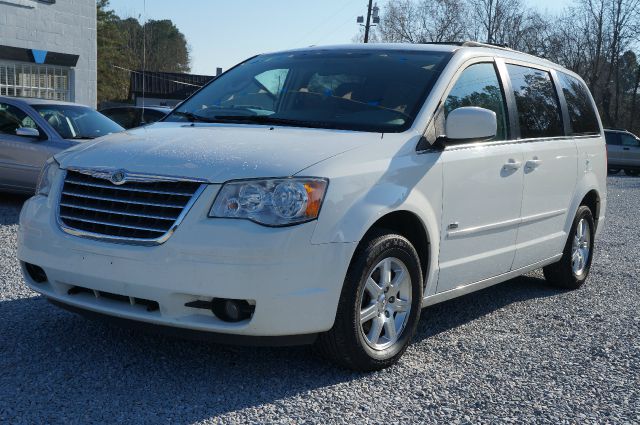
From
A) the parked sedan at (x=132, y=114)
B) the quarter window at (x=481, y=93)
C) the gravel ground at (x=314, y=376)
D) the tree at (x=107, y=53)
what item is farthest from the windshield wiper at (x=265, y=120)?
the tree at (x=107, y=53)

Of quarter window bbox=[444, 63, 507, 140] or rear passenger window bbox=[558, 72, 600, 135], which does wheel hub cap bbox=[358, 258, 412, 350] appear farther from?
rear passenger window bbox=[558, 72, 600, 135]

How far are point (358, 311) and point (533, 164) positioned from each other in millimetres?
2214

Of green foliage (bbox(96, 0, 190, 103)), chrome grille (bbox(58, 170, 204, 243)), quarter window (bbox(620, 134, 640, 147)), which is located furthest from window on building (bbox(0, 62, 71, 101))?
green foliage (bbox(96, 0, 190, 103))

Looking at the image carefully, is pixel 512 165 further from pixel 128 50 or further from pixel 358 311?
pixel 128 50

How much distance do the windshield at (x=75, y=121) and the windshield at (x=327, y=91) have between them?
5.64 meters

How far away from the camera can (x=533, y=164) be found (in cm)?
564

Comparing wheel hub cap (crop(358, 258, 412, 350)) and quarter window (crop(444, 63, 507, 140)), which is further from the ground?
quarter window (crop(444, 63, 507, 140))

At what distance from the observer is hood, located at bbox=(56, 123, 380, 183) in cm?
386

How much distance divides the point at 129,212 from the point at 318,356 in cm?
130

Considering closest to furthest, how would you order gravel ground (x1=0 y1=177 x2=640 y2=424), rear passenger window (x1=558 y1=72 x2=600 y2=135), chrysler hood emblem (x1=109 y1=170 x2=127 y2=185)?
gravel ground (x1=0 y1=177 x2=640 y2=424) < chrysler hood emblem (x1=109 y1=170 x2=127 y2=185) < rear passenger window (x1=558 y1=72 x2=600 y2=135)

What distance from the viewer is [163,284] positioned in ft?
12.3

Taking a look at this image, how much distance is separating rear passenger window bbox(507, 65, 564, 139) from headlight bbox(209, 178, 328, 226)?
2424 millimetres

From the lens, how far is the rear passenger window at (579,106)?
6.82 metres

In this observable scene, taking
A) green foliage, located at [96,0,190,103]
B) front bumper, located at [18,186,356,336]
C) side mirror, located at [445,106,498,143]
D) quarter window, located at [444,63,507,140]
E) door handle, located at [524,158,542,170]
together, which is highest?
green foliage, located at [96,0,190,103]
